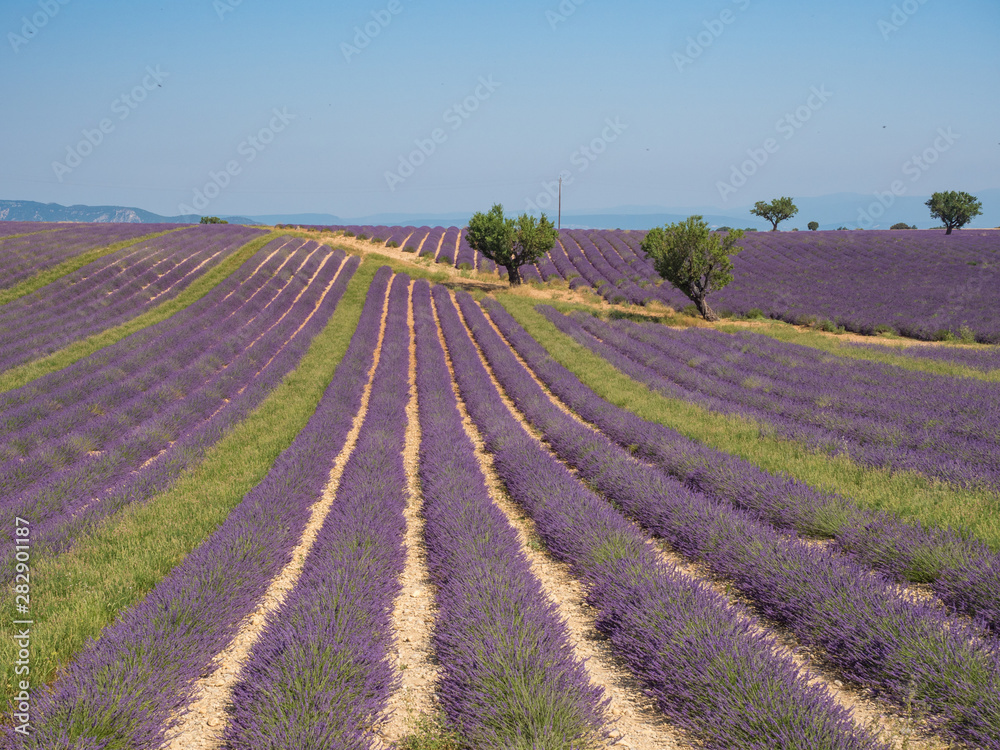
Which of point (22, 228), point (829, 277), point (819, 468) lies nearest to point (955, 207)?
point (829, 277)

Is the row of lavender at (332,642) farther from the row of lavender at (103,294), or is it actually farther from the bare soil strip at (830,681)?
the row of lavender at (103,294)

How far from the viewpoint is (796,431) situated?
24.3 feet

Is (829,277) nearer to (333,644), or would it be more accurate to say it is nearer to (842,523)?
(842,523)

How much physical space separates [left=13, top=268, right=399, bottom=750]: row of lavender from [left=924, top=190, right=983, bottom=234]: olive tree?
6009cm

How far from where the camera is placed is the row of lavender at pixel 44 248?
78.1 ft

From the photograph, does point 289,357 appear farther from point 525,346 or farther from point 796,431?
point 796,431

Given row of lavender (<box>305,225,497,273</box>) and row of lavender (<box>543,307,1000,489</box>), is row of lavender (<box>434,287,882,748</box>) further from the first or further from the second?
row of lavender (<box>305,225,497,273</box>)

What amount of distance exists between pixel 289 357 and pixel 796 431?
1232 cm

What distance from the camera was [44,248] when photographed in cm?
2834

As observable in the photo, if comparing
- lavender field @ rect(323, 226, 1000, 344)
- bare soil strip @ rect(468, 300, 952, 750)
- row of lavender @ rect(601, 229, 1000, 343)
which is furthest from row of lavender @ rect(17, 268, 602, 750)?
lavender field @ rect(323, 226, 1000, 344)

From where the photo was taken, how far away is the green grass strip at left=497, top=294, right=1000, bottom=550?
4.62m

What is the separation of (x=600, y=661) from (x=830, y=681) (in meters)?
1.36

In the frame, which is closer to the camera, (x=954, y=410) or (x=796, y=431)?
(x=796, y=431)

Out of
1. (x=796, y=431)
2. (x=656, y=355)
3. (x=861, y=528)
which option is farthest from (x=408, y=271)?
(x=861, y=528)
